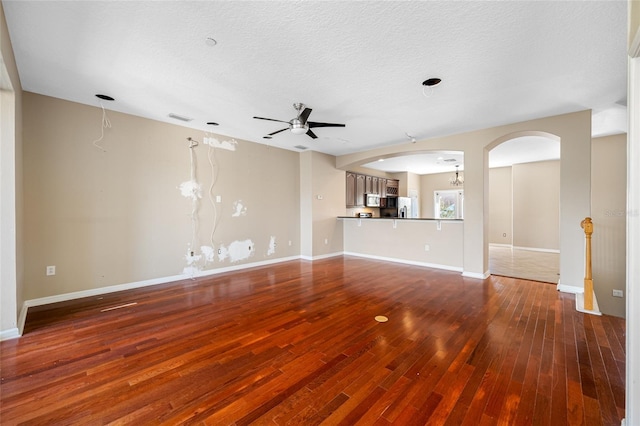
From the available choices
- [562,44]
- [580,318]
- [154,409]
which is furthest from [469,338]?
[562,44]

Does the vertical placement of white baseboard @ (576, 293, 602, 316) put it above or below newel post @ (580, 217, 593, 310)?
below

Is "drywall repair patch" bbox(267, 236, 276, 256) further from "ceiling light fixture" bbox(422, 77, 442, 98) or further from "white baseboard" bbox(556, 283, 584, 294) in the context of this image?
"white baseboard" bbox(556, 283, 584, 294)

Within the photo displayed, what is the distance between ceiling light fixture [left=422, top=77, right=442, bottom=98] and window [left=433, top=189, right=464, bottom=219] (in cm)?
739

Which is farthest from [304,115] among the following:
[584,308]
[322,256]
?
[584,308]

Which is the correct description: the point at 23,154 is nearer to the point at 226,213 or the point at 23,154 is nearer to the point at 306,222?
the point at 226,213

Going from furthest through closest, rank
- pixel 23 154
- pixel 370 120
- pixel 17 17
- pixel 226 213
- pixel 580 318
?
pixel 226 213 → pixel 370 120 → pixel 23 154 → pixel 580 318 → pixel 17 17

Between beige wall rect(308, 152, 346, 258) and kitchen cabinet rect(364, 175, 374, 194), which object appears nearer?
beige wall rect(308, 152, 346, 258)

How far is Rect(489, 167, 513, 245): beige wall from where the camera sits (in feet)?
27.7

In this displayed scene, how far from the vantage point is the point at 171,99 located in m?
3.48

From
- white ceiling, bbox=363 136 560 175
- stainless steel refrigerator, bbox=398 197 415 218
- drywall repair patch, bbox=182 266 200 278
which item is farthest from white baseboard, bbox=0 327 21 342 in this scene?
stainless steel refrigerator, bbox=398 197 415 218

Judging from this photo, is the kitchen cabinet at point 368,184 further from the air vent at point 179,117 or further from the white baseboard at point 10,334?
the white baseboard at point 10,334

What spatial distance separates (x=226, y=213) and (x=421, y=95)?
3993 millimetres

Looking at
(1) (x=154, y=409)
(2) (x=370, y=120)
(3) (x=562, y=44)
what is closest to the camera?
(1) (x=154, y=409)

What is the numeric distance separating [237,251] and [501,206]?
8.51 metres
